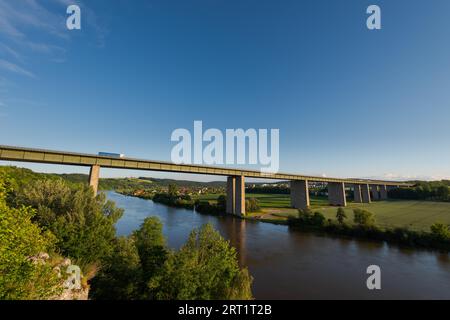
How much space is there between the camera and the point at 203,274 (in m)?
13.5

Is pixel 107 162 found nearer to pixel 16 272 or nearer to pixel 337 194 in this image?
pixel 16 272

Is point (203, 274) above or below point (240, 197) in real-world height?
below

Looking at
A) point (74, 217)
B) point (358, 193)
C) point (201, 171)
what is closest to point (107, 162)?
point (201, 171)

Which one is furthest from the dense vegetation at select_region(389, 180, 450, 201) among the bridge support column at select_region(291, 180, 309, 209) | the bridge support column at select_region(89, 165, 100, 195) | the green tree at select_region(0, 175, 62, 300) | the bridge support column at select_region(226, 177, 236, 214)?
the green tree at select_region(0, 175, 62, 300)

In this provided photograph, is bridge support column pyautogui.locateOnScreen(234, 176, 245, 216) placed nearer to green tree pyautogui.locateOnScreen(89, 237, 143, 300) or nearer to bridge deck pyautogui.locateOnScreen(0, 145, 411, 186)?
bridge deck pyautogui.locateOnScreen(0, 145, 411, 186)

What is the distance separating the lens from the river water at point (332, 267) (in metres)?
18.8

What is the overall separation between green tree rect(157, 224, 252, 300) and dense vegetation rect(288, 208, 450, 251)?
31977 mm

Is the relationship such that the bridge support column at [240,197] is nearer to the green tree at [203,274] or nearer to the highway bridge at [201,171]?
the highway bridge at [201,171]

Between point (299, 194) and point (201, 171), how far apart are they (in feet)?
121

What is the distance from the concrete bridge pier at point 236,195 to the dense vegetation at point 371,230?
51.1ft

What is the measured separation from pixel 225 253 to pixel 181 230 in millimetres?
28426

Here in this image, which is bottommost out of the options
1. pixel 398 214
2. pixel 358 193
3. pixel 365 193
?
pixel 398 214

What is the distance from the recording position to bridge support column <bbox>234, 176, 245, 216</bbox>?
5940cm

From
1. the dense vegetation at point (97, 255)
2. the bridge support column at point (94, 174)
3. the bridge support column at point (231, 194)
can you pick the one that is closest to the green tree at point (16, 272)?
the dense vegetation at point (97, 255)
